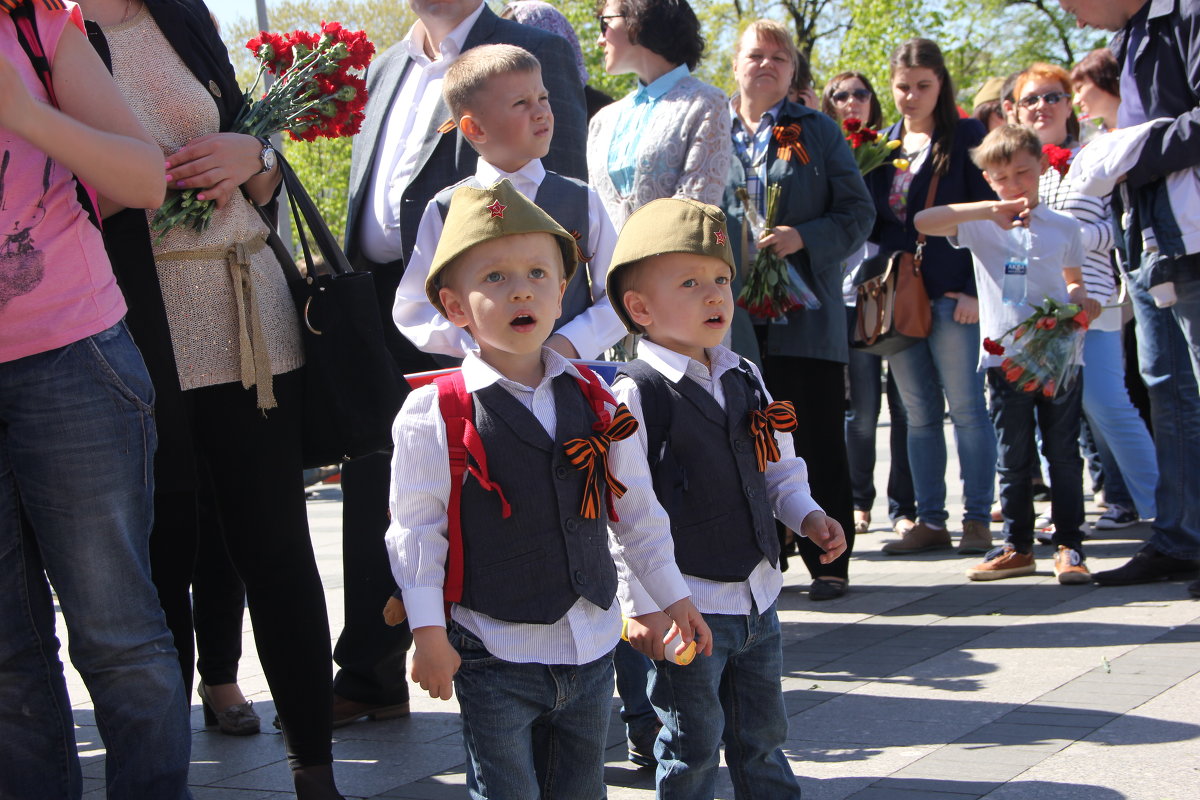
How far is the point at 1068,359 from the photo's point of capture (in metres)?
6.18

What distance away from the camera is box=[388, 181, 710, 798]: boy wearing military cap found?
8.92 ft

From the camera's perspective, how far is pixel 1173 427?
19.1 feet

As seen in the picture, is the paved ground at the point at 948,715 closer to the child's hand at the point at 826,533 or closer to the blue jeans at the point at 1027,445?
the blue jeans at the point at 1027,445

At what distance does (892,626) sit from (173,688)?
3.29 meters

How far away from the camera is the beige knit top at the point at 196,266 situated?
3.39 meters

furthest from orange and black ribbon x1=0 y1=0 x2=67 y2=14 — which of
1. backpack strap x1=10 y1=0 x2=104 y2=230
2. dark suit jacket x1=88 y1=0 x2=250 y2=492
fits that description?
dark suit jacket x1=88 y1=0 x2=250 y2=492

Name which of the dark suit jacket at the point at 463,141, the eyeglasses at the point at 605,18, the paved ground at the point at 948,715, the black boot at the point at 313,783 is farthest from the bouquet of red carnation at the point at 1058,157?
the black boot at the point at 313,783

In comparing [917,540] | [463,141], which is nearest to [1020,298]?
[917,540]

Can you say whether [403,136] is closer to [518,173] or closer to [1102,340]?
[518,173]

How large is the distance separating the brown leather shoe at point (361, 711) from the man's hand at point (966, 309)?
3.75m

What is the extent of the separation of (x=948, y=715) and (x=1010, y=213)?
290 cm

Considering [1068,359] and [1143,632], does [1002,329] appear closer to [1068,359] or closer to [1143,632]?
[1068,359]

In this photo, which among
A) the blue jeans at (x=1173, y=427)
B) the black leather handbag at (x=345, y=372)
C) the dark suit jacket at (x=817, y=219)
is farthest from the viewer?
the dark suit jacket at (x=817, y=219)

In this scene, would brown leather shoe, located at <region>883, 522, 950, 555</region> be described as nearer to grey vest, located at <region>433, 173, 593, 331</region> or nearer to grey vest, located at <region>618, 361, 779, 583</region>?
grey vest, located at <region>433, 173, 593, 331</region>
